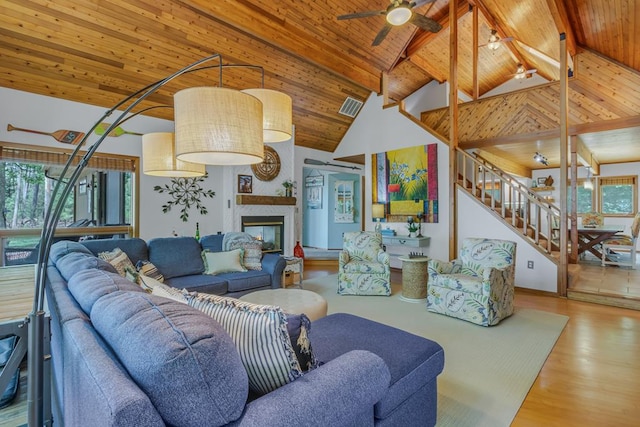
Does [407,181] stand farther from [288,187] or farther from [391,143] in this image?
[288,187]

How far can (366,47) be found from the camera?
19.8ft

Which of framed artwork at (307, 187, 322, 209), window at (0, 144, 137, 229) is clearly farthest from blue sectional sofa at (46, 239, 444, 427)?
framed artwork at (307, 187, 322, 209)

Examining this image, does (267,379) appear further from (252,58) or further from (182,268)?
(252,58)

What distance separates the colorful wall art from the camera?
6020mm

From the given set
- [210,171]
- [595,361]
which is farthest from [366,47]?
[595,361]

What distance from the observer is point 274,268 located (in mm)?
4082

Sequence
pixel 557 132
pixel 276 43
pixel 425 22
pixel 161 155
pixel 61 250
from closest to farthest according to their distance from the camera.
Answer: pixel 161 155 → pixel 61 250 → pixel 425 22 → pixel 276 43 → pixel 557 132

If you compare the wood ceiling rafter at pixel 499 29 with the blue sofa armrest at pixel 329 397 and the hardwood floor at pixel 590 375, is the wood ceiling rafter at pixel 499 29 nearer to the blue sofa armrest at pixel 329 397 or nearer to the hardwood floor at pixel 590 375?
the hardwood floor at pixel 590 375

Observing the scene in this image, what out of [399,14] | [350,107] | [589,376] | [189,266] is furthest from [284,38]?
[589,376]

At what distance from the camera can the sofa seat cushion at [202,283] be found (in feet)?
11.4

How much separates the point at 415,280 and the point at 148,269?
10.6 feet

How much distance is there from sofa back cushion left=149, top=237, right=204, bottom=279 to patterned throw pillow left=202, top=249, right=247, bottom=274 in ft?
0.31

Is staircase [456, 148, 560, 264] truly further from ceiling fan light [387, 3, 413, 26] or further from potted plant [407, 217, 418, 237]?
ceiling fan light [387, 3, 413, 26]

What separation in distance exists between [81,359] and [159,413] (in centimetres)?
31
